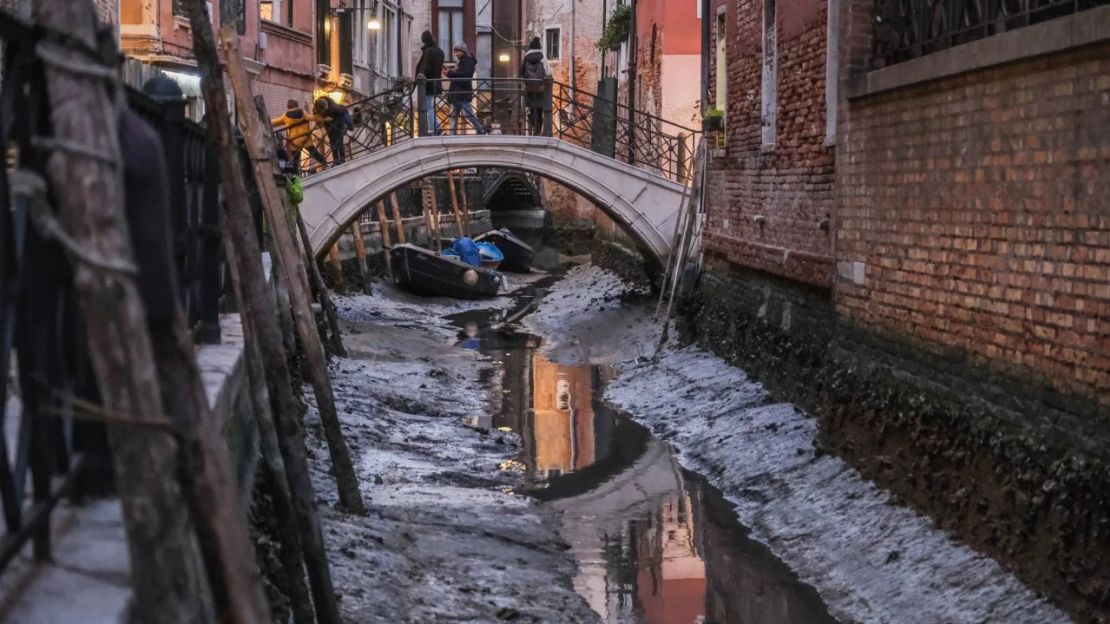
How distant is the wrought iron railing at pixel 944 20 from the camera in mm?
7539

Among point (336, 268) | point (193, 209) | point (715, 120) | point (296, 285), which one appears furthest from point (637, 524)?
point (336, 268)

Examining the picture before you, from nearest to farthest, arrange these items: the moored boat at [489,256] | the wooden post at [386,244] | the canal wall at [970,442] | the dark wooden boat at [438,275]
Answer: the canal wall at [970,442]
the dark wooden boat at [438,275]
the wooden post at [386,244]
the moored boat at [489,256]

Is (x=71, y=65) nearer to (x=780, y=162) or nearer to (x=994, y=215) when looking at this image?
(x=994, y=215)

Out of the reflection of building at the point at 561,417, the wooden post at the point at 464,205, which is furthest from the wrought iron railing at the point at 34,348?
the wooden post at the point at 464,205

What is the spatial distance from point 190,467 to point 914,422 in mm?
6395

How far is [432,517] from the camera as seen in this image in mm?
9234

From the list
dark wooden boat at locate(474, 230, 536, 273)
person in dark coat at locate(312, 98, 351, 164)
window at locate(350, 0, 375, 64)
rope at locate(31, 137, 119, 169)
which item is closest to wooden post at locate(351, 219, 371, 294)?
person in dark coat at locate(312, 98, 351, 164)

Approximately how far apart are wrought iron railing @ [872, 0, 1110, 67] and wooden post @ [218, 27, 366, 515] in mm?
3500

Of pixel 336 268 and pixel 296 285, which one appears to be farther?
pixel 336 268

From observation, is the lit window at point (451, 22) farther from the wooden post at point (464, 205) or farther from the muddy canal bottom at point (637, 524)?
the muddy canal bottom at point (637, 524)

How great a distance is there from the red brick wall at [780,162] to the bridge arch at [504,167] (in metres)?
4.13

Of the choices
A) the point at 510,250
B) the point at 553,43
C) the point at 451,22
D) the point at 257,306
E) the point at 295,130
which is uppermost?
the point at 451,22

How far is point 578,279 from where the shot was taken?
2883 centimetres

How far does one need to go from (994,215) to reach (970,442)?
104cm
